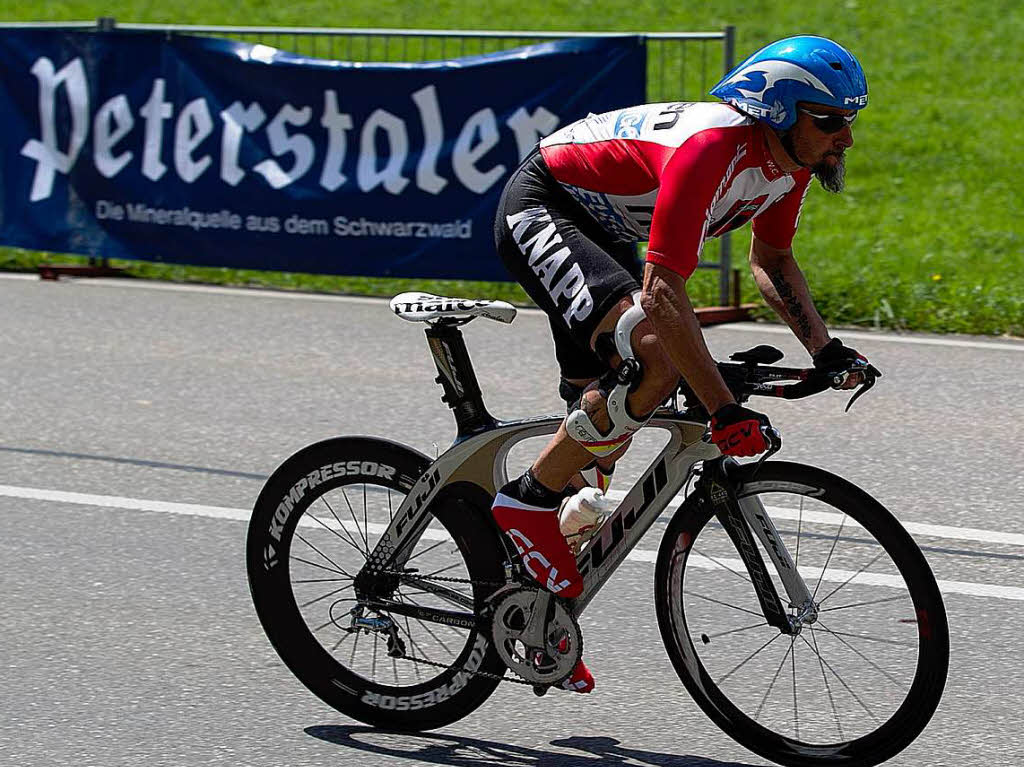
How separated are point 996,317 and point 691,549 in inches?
237

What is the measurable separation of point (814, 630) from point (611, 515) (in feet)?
1.82

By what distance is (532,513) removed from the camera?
4.17 m

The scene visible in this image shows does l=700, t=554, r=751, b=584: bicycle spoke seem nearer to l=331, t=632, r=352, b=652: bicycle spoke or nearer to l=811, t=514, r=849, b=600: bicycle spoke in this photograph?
l=811, t=514, r=849, b=600: bicycle spoke

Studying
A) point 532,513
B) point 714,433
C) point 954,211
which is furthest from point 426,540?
point 954,211

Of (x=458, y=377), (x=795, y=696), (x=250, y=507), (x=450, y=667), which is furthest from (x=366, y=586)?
(x=250, y=507)

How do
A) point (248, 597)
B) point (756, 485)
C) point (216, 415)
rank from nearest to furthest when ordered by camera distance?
point (756, 485) → point (248, 597) → point (216, 415)

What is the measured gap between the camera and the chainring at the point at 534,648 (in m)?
4.21

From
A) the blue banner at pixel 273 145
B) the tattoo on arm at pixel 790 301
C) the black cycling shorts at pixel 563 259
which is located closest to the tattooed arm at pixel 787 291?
the tattoo on arm at pixel 790 301

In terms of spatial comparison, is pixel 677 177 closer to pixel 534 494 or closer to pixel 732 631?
pixel 534 494

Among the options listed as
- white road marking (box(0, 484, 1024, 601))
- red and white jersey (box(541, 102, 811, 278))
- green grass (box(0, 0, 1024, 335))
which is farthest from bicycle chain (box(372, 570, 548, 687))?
green grass (box(0, 0, 1024, 335))

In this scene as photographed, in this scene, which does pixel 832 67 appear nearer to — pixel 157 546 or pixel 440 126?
pixel 157 546

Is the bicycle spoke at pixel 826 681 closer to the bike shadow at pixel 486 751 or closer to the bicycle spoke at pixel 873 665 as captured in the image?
the bicycle spoke at pixel 873 665

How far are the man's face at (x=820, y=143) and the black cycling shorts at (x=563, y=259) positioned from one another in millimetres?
507

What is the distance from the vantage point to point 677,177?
12.6ft
